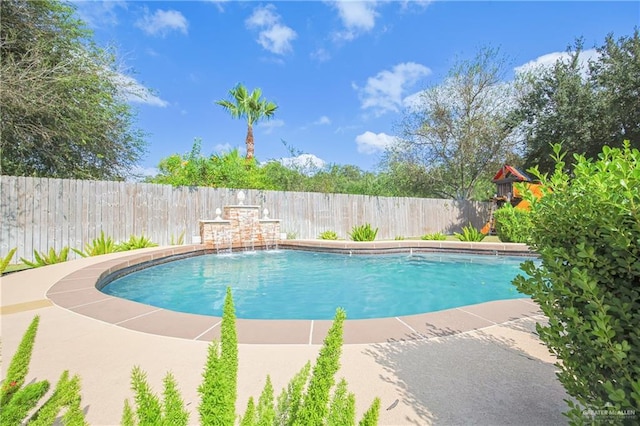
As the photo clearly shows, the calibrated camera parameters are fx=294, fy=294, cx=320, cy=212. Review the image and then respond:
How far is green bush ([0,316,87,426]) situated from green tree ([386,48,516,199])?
1871cm

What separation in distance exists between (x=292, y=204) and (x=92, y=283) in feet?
27.5

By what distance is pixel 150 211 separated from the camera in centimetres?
931

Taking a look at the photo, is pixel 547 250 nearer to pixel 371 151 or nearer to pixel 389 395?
pixel 389 395

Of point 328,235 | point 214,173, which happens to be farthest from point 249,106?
point 328,235

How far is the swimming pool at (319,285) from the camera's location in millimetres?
4602

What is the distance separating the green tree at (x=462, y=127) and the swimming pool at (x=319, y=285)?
1032 centimetres

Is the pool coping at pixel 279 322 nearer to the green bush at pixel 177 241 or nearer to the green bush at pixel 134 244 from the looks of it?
the green bush at pixel 134 244

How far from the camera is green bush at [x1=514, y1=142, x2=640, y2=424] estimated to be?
1.01 metres

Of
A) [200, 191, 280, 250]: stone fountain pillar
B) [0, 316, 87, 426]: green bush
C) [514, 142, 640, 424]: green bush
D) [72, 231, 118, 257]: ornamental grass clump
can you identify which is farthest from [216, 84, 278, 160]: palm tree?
[514, 142, 640, 424]: green bush

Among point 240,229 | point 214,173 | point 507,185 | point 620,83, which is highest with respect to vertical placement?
point 620,83

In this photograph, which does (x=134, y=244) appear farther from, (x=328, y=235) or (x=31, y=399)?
(x=31, y=399)

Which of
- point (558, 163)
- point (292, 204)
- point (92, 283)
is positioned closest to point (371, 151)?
point (292, 204)

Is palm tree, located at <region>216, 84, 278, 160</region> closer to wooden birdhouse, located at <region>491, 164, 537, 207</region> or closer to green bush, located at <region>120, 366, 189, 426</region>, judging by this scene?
wooden birdhouse, located at <region>491, 164, 537, 207</region>

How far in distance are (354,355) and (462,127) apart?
1772cm
